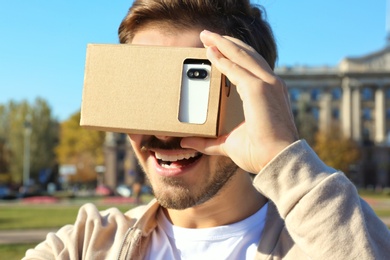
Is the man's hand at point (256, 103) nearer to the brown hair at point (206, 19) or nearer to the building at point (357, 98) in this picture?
the brown hair at point (206, 19)

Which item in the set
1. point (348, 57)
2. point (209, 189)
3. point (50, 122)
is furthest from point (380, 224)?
point (348, 57)

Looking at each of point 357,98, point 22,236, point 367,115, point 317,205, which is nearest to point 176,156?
point 317,205

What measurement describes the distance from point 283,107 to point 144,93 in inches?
18.5

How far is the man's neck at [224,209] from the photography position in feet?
6.98

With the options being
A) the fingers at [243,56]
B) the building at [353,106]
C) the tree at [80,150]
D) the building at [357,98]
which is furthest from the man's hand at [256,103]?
the building at [357,98]

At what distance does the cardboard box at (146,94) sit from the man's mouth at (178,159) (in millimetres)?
133

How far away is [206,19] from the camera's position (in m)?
2.23

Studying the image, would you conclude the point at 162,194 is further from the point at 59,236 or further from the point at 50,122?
the point at 50,122

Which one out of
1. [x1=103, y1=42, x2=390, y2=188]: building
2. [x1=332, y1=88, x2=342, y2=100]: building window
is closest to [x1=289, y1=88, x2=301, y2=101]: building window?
[x1=103, y1=42, x2=390, y2=188]: building

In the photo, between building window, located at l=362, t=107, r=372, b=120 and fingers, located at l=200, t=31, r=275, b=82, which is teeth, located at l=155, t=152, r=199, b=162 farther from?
building window, located at l=362, t=107, r=372, b=120

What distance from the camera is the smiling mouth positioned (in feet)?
6.50

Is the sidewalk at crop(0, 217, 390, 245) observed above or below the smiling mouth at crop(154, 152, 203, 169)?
below

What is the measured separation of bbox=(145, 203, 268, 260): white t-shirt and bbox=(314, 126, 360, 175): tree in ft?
166

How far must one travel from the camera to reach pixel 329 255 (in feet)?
5.20
